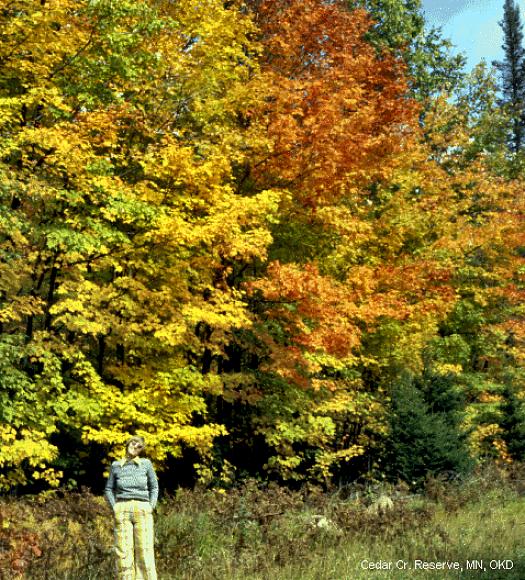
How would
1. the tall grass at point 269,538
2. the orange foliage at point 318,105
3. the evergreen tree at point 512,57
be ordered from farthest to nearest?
the evergreen tree at point 512,57 → the orange foliage at point 318,105 → the tall grass at point 269,538

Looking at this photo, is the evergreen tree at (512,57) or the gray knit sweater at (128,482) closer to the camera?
the gray knit sweater at (128,482)

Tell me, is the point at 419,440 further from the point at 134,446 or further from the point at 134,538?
the point at 134,446

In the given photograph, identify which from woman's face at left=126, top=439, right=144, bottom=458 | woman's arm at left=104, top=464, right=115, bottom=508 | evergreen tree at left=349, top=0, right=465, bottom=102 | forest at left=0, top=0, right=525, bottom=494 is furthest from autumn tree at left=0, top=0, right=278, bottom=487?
evergreen tree at left=349, top=0, right=465, bottom=102

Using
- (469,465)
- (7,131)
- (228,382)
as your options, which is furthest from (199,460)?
(7,131)

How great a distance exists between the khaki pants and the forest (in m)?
4.28

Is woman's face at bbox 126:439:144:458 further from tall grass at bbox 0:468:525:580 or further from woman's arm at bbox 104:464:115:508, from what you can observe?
tall grass at bbox 0:468:525:580

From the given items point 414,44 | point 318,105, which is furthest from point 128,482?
point 414,44

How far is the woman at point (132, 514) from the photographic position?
7516mm

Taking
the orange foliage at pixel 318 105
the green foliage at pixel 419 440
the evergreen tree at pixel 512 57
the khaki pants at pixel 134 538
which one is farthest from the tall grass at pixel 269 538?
the evergreen tree at pixel 512 57

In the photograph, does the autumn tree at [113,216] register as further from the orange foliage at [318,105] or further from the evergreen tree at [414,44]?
the evergreen tree at [414,44]

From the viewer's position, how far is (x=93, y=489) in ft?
51.5

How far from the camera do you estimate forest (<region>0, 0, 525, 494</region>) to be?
12.8 m

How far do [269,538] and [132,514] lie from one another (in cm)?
322

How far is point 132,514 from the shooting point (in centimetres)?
754
